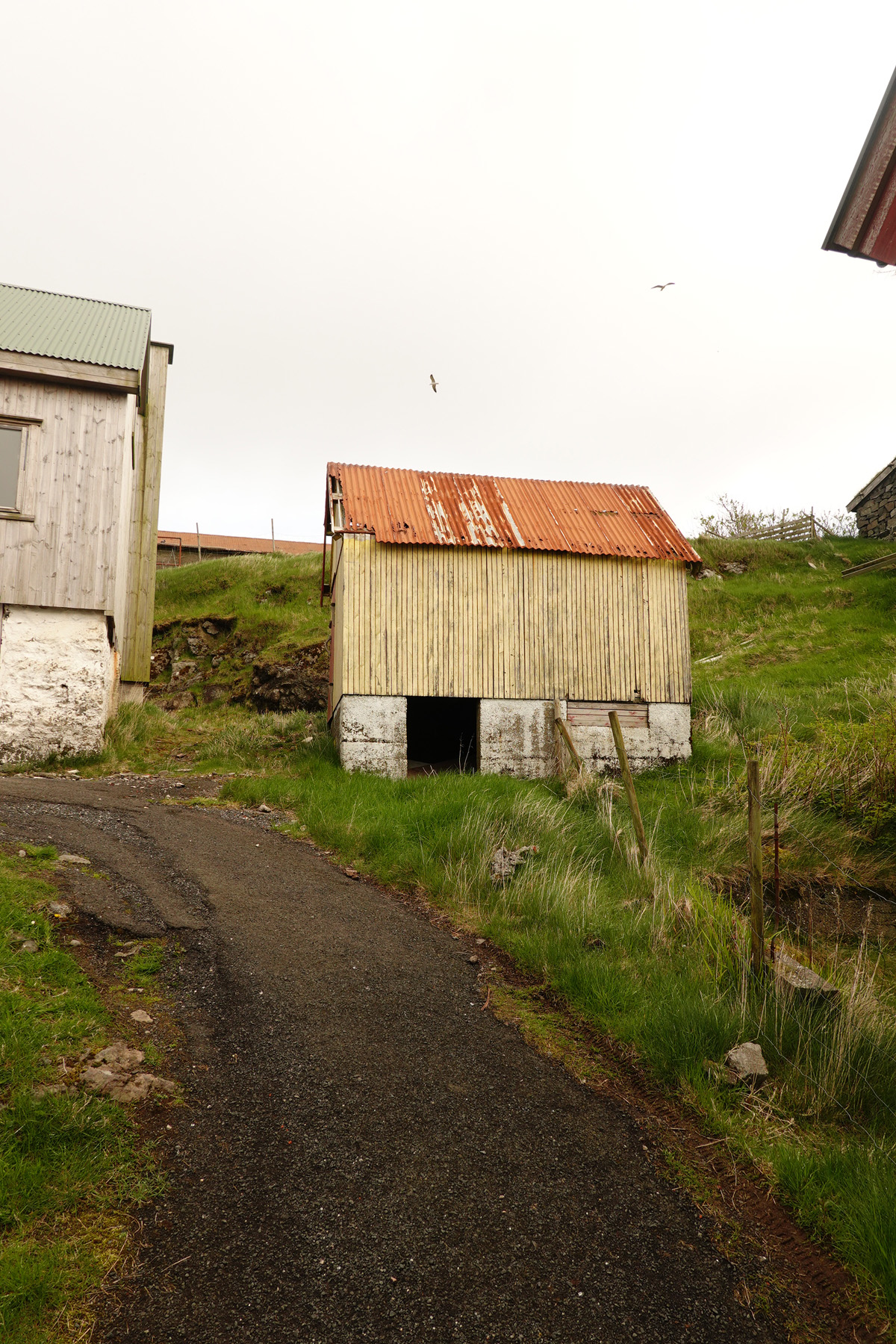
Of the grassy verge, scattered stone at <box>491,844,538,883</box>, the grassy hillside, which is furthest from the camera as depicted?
scattered stone at <box>491,844,538,883</box>

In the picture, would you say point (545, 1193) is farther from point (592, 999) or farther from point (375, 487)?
point (375, 487)

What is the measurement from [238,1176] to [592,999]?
2806 mm

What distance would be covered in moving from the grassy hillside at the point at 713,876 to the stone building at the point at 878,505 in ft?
40.2

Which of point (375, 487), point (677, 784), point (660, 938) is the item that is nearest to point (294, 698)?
point (375, 487)

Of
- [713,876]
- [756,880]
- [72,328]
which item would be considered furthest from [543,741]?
[72,328]

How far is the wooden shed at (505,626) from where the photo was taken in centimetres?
1395

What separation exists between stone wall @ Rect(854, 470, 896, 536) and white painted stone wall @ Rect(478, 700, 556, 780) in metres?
A: 23.4

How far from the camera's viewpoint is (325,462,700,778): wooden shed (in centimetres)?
1395

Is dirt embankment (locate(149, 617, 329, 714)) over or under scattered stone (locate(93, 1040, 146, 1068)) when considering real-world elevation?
→ over

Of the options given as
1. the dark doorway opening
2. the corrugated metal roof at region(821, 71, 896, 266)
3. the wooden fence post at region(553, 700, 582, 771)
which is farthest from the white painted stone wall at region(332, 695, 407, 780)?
the corrugated metal roof at region(821, 71, 896, 266)

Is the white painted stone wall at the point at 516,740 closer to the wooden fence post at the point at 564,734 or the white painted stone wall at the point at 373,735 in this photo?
the wooden fence post at the point at 564,734

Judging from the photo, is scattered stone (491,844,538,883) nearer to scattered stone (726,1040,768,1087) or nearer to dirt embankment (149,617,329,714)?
scattered stone (726,1040,768,1087)

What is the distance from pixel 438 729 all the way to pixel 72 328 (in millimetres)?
11556

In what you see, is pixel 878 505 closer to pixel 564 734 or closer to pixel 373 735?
pixel 564 734
